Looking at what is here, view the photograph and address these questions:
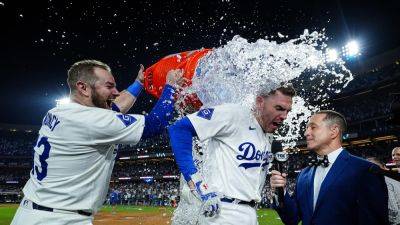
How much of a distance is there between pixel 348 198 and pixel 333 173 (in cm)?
31

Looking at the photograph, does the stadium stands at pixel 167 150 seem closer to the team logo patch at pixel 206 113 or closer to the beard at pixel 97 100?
the team logo patch at pixel 206 113

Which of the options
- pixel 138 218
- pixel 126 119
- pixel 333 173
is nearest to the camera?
pixel 126 119

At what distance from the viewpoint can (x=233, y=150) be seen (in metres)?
3.49

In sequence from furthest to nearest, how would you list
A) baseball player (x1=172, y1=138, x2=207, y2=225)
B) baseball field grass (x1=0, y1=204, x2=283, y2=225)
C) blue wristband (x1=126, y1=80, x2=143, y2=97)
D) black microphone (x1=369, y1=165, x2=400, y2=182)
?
baseball field grass (x1=0, y1=204, x2=283, y2=225)
baseball player (x1=172, y1=138, x2=207, y2=225)
blue wristband (x1=126, y1=80, x2=143, y2=97)
black microphone (x1=369, y1=165, x2=400, y2=182)

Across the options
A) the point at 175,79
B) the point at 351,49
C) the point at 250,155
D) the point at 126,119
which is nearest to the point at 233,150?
the point at 250,155

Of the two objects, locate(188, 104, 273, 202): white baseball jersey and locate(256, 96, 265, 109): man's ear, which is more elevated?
locate(256, 96, 265, 109): man's ear

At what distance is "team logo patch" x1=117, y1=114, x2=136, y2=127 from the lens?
3.34 m

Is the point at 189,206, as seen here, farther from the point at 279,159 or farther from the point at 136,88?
the point at 279,159

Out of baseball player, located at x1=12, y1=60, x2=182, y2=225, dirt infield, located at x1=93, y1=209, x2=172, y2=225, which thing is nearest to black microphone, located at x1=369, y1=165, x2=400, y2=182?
baseball player, located at x1=12, y1=60, x2=182, y2=225

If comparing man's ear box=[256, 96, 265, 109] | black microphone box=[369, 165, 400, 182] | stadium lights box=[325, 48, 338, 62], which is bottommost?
black microphone box=[369, 165, 400, 182]

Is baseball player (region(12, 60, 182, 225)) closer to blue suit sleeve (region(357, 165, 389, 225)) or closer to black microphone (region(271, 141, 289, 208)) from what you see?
black microphone (region(271, 141, 289, 208))

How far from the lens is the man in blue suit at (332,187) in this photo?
3.58 meters

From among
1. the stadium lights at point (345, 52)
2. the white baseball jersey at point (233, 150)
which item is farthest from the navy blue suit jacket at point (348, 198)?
the stadium lights at point (345, 52)

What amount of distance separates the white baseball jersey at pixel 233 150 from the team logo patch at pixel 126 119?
53 cm
